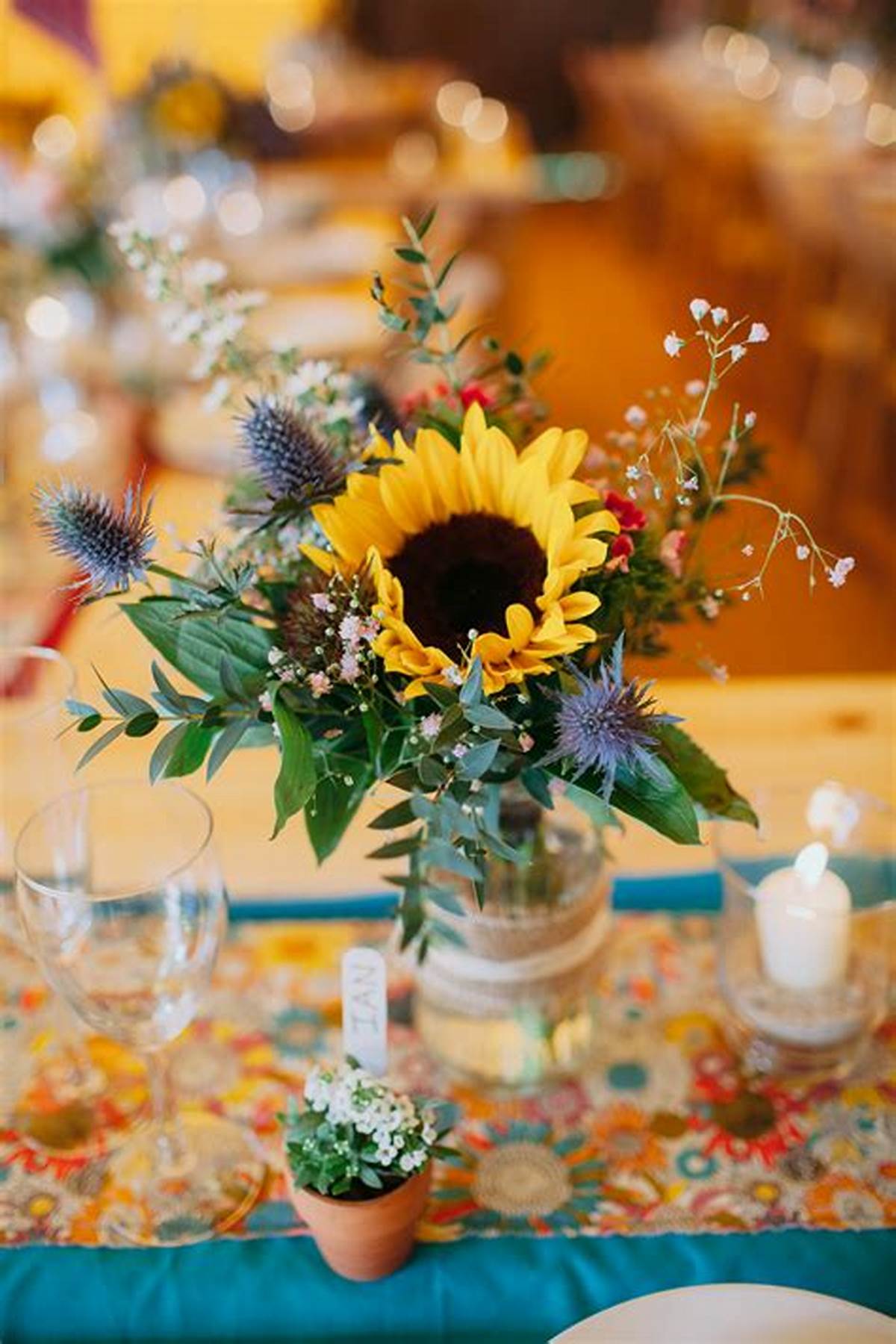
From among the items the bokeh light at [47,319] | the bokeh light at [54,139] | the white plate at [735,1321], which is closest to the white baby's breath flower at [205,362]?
the white plate at [735,1321]

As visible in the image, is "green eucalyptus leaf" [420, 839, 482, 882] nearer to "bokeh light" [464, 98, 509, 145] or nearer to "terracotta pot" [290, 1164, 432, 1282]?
"terracotta pot" [290, 1164, 432, 1282]

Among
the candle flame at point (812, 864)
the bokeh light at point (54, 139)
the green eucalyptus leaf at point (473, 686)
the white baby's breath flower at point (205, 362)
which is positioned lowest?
the candle flame at point (812, 864)

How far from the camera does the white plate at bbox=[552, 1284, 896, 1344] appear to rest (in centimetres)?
68

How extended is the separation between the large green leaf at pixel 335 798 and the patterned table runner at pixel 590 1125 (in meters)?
0.24

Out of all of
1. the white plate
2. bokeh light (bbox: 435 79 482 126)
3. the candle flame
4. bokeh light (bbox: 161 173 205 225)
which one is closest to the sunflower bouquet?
the candle flame

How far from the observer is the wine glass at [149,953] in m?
0.73

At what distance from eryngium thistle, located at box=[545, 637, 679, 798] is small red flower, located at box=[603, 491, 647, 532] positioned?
0.11 meters

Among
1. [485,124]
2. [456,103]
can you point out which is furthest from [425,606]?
[456,103]

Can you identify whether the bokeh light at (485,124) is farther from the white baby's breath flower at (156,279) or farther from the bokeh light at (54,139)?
the white baby's breath flower at (156,279)

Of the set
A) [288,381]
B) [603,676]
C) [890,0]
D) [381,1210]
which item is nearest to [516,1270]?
[381,1210]

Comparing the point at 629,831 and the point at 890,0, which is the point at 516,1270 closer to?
the point at 629,831

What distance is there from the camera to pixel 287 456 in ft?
2.24

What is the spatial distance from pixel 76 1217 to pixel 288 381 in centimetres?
52

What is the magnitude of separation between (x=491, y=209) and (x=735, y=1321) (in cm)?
359
